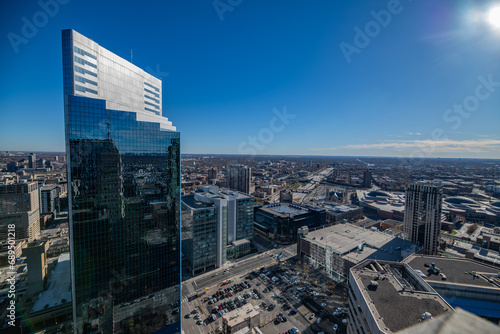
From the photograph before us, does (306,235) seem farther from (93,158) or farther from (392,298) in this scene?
(93,158)

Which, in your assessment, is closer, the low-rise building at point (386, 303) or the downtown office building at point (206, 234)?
the low-rise building at point (386, 303)

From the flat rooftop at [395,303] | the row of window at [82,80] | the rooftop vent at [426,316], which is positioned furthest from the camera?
the row of window at [82,80]

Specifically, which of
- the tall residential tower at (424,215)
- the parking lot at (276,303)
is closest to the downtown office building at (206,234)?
the parking lot at (276,303)

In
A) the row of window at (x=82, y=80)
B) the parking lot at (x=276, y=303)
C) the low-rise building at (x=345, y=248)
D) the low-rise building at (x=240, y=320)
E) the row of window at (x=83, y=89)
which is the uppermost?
the row of window at (x=82, y=80)

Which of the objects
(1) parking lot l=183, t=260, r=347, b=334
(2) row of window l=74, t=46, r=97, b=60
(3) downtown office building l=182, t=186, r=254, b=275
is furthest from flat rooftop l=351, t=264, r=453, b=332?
(2) row of window l=74, t=46, r=97, b=60

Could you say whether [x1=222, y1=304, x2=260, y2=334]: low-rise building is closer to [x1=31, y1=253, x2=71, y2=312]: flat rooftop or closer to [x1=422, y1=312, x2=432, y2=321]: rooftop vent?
[x1=422, y1=312, x2=432, y2=321]: rooftop vent

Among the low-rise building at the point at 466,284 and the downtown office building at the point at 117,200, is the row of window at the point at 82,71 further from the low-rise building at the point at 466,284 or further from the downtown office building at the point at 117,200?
the low-rise building at the point at 466,284
